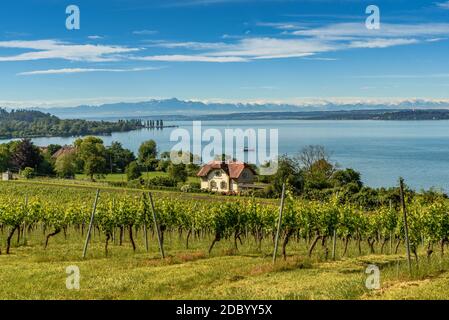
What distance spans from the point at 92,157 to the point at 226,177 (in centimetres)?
2965

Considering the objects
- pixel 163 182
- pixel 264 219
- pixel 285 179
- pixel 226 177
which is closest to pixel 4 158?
pixel 163 182

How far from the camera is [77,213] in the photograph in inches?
1400

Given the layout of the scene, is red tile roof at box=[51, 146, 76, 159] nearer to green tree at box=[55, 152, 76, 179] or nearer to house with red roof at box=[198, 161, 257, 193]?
green tree at box=[55, 152, 76, 179]

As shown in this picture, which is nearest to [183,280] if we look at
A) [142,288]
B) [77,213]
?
[142,288]

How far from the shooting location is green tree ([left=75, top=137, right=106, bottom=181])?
99.5m

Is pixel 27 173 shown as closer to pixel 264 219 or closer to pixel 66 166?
pixel 66 166

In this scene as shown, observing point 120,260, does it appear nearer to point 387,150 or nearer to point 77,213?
point 77,213

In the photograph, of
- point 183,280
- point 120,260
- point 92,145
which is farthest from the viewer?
point 92,145

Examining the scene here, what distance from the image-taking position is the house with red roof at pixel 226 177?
83562mm

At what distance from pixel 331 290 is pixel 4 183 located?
242 feet

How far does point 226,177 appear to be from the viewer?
84562mm

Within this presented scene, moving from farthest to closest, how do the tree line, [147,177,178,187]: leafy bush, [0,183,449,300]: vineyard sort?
the tree line < [147,177,178,187]: leafy bush < [0,183,449,300]: vineyard

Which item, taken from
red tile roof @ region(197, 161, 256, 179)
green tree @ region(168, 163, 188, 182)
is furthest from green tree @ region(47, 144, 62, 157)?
red tile roof @ region(197, 161, 256, 179)

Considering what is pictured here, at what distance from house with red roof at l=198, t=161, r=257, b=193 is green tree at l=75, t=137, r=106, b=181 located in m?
24.6
